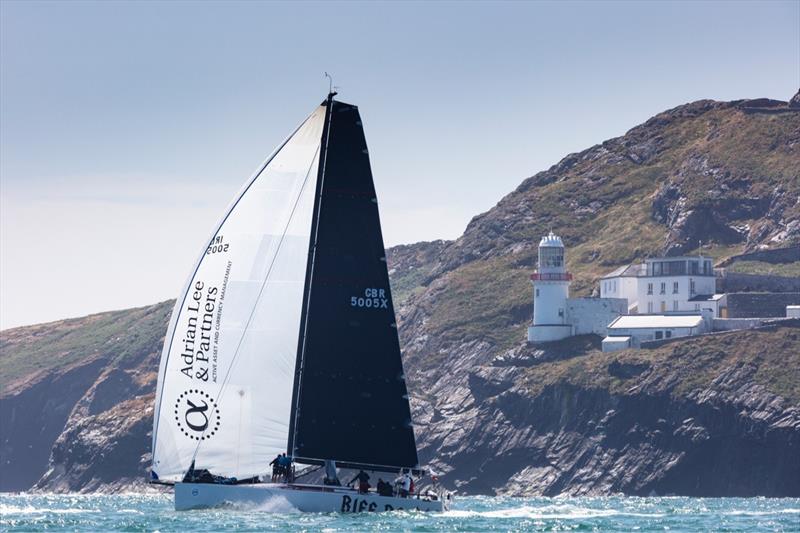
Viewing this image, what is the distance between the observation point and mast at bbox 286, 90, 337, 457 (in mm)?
65562

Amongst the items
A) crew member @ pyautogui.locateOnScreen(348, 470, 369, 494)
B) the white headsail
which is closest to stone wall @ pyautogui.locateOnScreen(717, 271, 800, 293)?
crew member @ pyautogui.locateOnScreen(348, 470, 369, 494)

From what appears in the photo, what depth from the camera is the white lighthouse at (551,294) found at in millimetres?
158125

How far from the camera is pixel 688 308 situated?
155 meters

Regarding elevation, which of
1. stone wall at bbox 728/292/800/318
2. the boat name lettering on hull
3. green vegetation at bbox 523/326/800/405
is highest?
stone wall at bbox 728/292/800/318

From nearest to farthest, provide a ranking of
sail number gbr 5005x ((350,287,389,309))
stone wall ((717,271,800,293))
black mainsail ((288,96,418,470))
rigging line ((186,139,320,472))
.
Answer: rigging line ((186,139,320,472)) → black mainsail ((288,96,418,470)) → sail number gbr 5005x ((350,287,389,309)) → stone wall ((717,271,800,293))

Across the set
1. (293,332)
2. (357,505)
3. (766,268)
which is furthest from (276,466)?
(766,268)

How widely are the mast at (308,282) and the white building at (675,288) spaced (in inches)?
3629

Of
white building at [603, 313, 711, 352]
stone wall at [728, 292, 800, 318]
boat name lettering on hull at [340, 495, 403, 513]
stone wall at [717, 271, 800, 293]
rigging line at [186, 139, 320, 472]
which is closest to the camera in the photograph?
rigging line at [186, 139, 320, 472]

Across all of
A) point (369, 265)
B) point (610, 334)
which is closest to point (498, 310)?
point (610, 334)

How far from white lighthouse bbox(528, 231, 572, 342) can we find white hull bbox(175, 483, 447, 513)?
306 feet

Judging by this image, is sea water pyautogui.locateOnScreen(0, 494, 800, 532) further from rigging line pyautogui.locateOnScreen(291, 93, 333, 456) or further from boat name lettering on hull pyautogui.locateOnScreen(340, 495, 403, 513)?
rigging line pyautogui.locateOnScreen(291, 93, 333, 456)

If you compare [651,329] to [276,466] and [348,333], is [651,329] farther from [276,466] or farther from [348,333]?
[276,466]

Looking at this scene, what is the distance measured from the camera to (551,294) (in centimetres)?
15862

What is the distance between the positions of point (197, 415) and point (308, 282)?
268 inches
